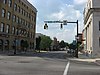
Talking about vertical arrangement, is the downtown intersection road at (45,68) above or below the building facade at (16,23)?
below

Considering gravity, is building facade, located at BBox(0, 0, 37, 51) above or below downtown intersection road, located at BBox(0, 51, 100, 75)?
above

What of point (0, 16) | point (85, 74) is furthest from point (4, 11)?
point (85, 74)

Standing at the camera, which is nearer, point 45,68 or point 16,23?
point 45,68

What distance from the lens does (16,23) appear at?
79.9 m

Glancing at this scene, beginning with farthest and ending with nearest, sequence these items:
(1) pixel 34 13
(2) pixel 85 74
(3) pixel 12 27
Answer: (1) pixel 34 13
(3) pixel 12 27
(2) pixel 85 74

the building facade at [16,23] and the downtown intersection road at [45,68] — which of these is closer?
the downtown intersection road at [45,68]

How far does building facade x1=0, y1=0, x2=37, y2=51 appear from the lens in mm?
68000

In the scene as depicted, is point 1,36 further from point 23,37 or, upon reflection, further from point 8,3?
point 23,37

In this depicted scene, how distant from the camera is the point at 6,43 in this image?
7038cm

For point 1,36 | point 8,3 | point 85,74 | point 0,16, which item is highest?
point 8,3

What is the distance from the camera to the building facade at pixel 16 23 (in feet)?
223

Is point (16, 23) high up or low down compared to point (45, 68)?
up

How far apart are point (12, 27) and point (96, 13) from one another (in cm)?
3236

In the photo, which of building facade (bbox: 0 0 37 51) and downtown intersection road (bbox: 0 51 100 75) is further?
building facade (bbox: 0 0 37 51)
